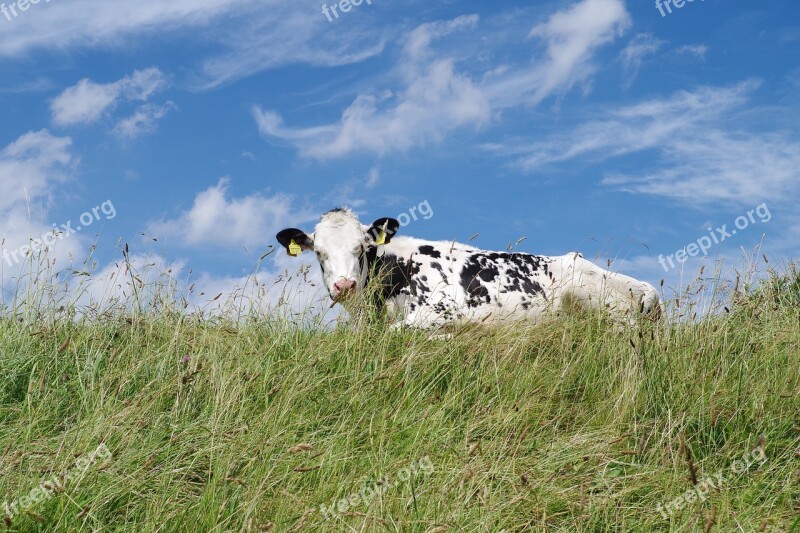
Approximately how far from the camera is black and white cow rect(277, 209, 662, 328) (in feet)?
33.9

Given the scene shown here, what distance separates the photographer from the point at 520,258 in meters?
Result: 11.6

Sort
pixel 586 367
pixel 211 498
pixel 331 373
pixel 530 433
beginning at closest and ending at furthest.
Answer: pixel 211 498, pixel 530 433, pixel 331 373, pixel 586 367

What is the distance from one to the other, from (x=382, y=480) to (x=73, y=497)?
5.56ft

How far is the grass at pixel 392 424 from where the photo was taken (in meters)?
4.54

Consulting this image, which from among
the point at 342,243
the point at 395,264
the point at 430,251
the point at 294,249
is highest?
the point at 294,249

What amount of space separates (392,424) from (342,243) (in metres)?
4.94

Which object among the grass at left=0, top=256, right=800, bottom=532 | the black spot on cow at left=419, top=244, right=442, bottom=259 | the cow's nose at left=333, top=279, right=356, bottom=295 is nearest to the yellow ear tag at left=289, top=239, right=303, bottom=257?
the cow's nose at left=333, top=279, right=356, bottom=295

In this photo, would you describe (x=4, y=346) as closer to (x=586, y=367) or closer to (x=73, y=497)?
(x=73, y=497)

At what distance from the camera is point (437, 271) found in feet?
36.3

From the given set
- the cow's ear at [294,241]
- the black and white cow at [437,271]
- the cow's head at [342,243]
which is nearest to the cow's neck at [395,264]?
the black and white cow at [437,271]

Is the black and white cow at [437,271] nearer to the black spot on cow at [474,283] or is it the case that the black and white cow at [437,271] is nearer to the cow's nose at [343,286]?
the black spot on cow at [474,283]

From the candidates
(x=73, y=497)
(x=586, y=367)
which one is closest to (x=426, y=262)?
(x=586, y=367)

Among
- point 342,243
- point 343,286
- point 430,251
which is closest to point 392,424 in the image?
point 343,286

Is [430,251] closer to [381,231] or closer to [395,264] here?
[395,264]
